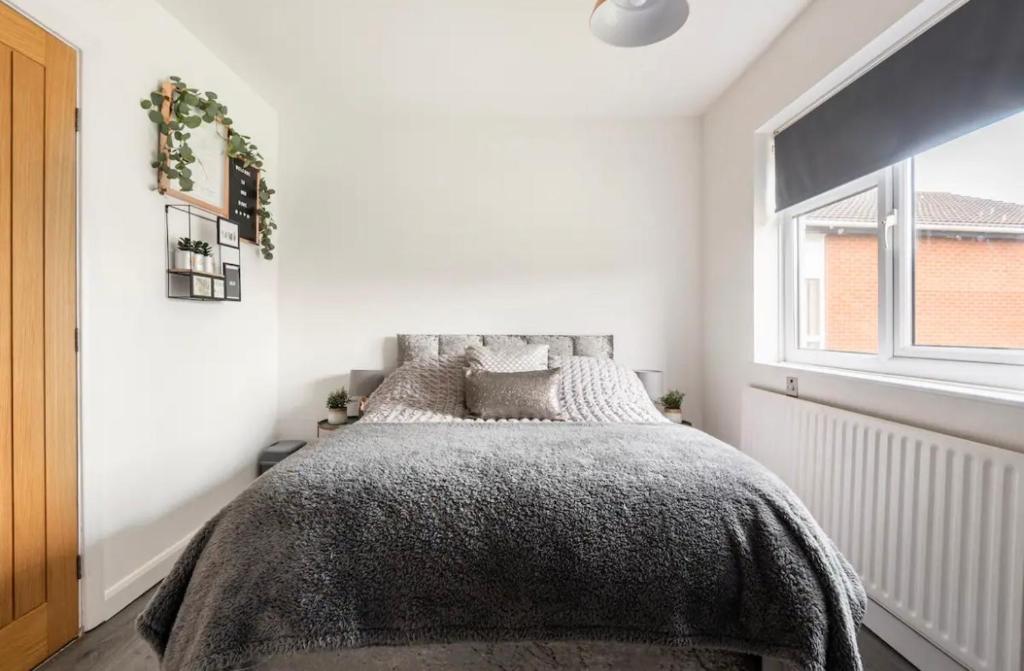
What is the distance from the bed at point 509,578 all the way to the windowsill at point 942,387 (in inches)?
25.9

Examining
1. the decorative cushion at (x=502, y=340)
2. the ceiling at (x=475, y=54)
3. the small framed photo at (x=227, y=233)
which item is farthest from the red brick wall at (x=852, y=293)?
the small framed photo at (x=227, y=233)

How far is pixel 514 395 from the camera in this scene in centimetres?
206

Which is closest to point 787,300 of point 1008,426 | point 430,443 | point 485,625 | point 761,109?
point 761,109

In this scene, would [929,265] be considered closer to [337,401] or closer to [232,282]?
[337,401]

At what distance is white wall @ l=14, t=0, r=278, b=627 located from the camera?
160cm

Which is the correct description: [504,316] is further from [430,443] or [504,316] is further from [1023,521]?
[1023,521]

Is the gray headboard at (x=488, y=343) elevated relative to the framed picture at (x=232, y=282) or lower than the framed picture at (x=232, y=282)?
lower

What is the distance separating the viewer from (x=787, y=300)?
2.33 metres

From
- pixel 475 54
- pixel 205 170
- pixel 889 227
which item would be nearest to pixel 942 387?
pixel 889 227

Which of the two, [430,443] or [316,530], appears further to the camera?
[430,443]

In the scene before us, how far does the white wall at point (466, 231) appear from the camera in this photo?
2.91 meters

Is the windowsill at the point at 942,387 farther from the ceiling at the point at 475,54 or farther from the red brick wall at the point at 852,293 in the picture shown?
the ceiling at the point at 475,54

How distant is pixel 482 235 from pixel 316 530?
7.24ft

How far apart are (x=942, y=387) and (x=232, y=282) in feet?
9.81
